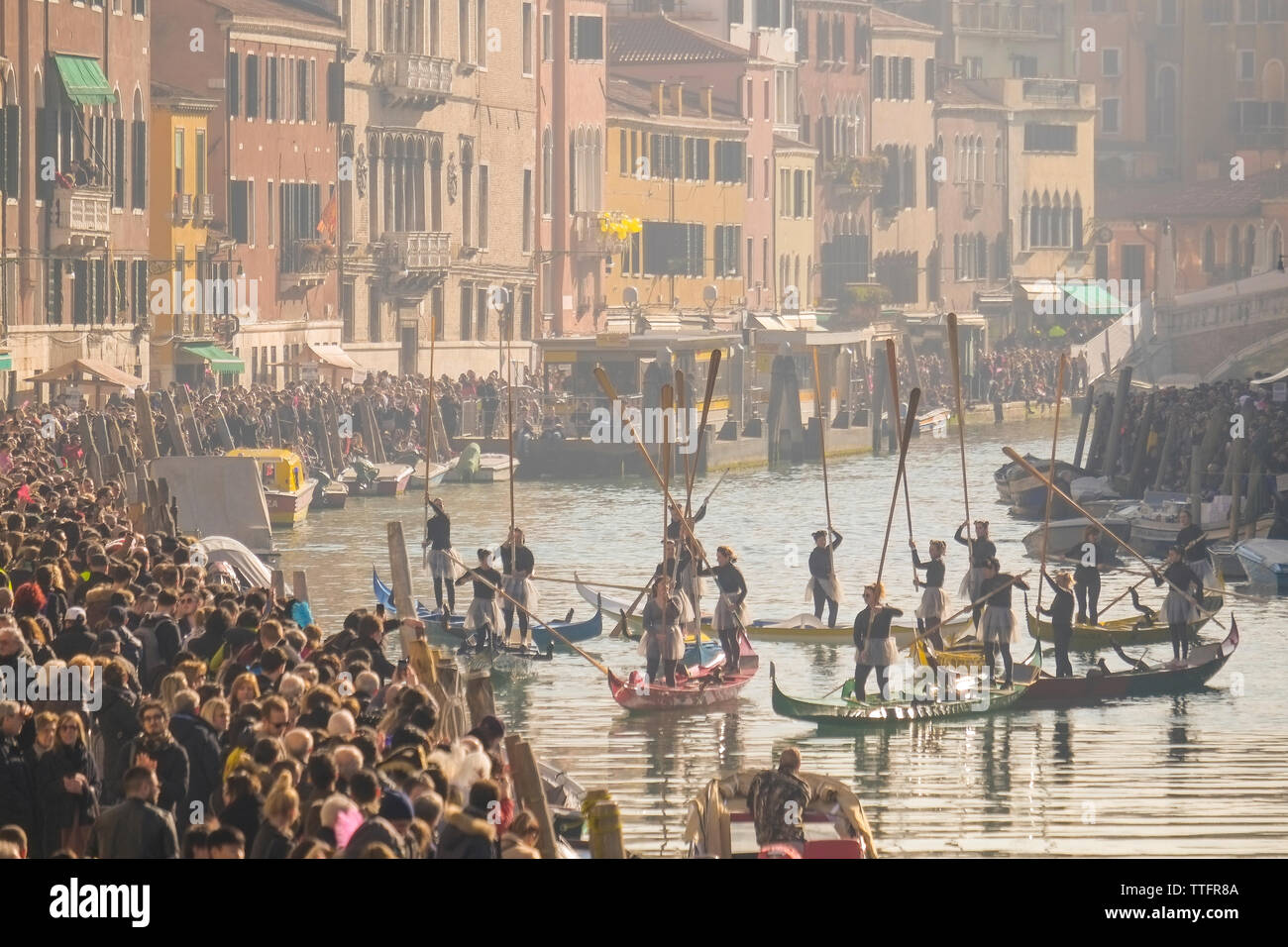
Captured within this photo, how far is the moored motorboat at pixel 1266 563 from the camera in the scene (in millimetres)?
40156

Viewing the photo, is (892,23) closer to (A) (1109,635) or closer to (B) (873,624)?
(A) (1109,635)

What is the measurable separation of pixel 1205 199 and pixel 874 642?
9023cm

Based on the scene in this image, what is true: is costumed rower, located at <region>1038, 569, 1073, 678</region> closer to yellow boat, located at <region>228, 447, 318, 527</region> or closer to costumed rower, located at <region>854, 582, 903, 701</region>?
costumed rower, located at <region>854, 582, 903, 701</region>

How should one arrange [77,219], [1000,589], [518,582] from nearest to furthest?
1. [1000,589]
2. [518,582]
3. [77,219]

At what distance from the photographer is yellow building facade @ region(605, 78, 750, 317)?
85.0 metres

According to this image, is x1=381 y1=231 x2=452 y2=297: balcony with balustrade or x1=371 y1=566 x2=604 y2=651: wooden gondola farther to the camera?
x1=381 y1=231 x2=452 y2=297: balcony with balustrade

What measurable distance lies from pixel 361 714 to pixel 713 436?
161ft

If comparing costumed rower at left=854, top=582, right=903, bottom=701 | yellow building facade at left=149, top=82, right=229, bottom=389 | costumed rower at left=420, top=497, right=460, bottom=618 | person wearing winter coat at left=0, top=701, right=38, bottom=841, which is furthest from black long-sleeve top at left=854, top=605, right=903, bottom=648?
yellow building facade at left=149, top=82, right=229, bottom=389

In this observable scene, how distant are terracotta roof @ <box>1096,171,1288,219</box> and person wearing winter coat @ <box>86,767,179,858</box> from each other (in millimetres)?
104591

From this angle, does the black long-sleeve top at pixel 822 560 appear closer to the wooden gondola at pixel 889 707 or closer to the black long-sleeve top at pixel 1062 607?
the black long-sleeve top at pixel 1062 607

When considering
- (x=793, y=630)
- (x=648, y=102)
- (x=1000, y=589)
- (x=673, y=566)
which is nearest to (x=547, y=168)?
(x=648, y=102)

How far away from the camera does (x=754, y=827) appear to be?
55.8ft
